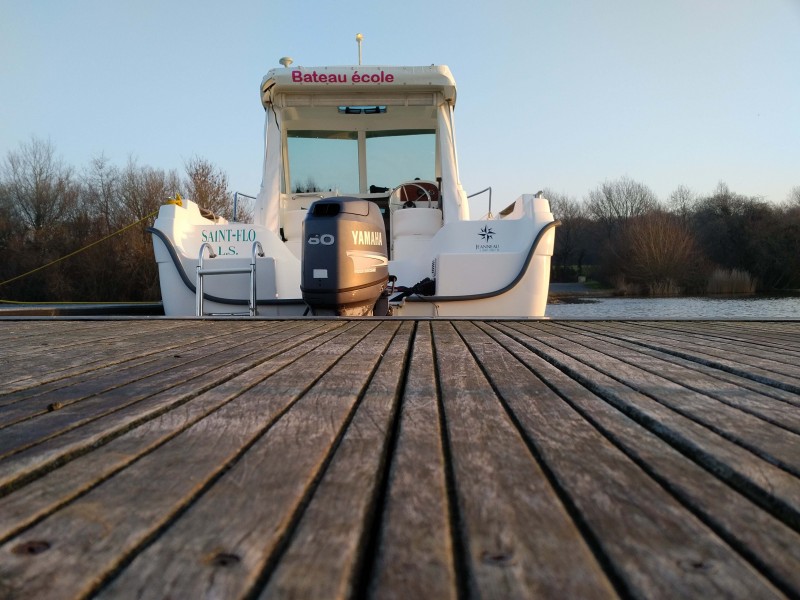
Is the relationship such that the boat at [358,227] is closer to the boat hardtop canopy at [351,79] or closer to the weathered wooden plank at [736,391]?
the boat hardtop canopy at [351,79]

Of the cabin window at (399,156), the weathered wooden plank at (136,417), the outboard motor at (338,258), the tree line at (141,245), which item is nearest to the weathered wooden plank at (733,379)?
the weathered wooden plank at (136,417)

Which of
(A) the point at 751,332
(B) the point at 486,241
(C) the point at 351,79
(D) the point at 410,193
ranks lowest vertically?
(A) the point at 751,332

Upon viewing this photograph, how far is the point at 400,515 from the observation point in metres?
0.82

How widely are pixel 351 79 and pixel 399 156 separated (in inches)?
61.6

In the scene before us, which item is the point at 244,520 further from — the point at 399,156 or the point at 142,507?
the point at 399,156

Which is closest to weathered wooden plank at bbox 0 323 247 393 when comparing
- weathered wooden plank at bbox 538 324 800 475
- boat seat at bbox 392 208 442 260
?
weathered wooden plank at bbox 538 324 800 475

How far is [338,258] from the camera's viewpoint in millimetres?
4297

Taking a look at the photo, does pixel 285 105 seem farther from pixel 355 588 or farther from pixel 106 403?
pixel 355 588

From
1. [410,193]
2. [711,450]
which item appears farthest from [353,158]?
[711,450]

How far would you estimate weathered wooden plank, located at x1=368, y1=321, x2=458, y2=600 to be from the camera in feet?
2.13

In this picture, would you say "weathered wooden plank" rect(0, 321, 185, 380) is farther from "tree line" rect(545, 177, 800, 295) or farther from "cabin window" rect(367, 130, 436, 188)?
"tree line" rect(545, 177, 800, 295)

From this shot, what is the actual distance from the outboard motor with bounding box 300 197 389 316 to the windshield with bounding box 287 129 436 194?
3.35m

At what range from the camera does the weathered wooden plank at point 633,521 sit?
67cm

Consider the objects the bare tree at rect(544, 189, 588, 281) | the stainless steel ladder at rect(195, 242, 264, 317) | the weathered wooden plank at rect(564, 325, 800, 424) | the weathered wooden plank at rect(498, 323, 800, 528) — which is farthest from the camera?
the bare tree at rect(544, 189, 588, 281)
